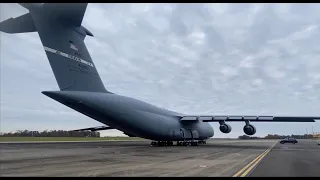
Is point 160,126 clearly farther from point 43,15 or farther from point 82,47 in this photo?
point 43,15

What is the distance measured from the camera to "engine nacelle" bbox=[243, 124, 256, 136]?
36.8m

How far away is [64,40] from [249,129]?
23.5 metres

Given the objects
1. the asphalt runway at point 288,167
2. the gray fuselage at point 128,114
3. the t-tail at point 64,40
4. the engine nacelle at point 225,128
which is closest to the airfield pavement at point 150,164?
the asphalt runway at point 288,167

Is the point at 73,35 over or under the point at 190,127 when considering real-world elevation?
over

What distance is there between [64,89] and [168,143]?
19.5m

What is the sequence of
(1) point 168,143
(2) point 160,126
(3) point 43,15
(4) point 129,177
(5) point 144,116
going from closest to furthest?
(4) point 129,177 → (3) point 43,15 → (5) point 144,116 → (2) point 160,126 → (1) point 168,143

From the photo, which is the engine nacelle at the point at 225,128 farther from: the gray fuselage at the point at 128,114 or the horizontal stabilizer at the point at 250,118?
the gray fuselage at the point at 128,114

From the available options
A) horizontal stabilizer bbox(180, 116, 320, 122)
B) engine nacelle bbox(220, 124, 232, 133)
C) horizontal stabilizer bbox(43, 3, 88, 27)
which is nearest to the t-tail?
horizontal stabilizer bbox(43, 3, 88, 27)

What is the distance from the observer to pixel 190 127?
4197cm

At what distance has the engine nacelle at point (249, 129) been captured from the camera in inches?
1449

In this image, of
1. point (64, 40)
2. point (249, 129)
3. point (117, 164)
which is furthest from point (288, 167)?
point (249, 129)

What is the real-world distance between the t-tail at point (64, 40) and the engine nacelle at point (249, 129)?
1922 cm

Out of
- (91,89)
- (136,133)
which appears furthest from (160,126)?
(91,89)

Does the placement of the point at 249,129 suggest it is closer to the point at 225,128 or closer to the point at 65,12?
the point at 225,128
